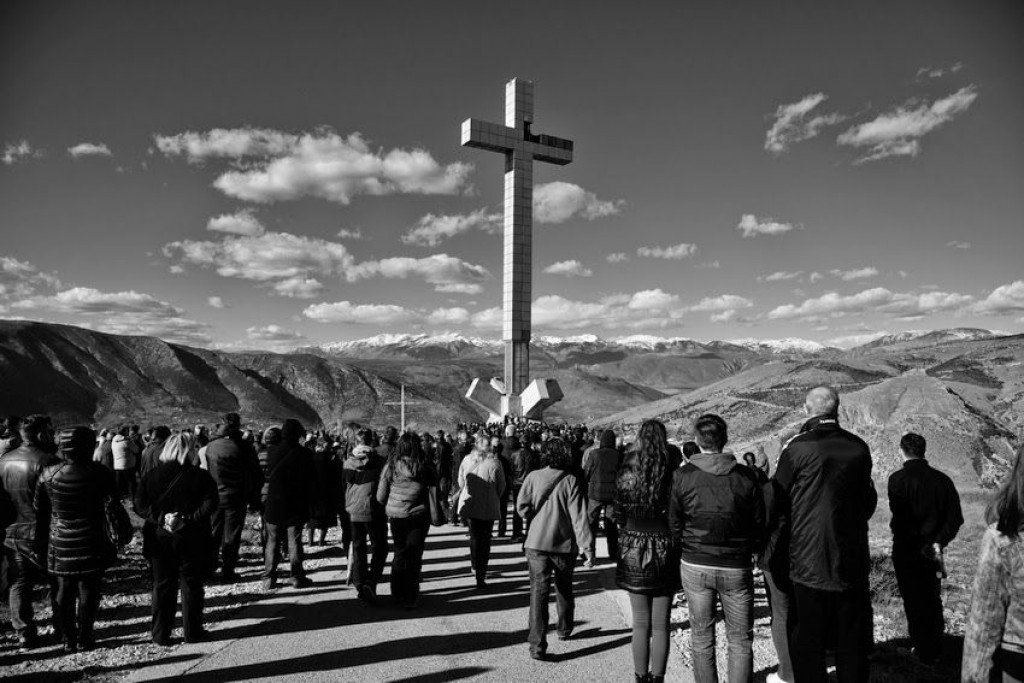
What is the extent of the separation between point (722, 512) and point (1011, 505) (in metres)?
1.59

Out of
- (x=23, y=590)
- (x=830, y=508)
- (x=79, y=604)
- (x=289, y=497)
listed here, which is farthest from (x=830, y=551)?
(x=23, y=590)

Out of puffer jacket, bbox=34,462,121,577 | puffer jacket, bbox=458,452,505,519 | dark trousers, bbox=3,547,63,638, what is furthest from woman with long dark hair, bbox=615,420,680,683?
dark trousers, bbox=3,547,63,638

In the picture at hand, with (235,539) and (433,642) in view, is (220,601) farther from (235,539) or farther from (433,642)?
(433,642)

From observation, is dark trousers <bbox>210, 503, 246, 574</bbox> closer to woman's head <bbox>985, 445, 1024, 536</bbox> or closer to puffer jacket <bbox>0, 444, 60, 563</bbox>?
puffer jacket <bbox>0, 444, 60, 563</bbox>

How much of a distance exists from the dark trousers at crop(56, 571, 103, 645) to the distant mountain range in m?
7.65

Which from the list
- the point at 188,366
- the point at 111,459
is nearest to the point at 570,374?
the point at 188,366

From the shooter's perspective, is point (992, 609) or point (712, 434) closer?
point (992, 609)

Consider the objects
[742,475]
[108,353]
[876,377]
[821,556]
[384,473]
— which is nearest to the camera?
[821,556]

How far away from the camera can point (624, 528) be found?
4.63m

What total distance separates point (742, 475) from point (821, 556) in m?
0.63

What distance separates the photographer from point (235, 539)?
8.05 meters

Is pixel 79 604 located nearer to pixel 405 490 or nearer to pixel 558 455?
pixel 405 490

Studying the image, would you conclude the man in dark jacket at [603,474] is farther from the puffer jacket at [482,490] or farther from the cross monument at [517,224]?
the cross monument at [517,224]

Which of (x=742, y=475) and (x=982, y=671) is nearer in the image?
(x=982, y=671)
